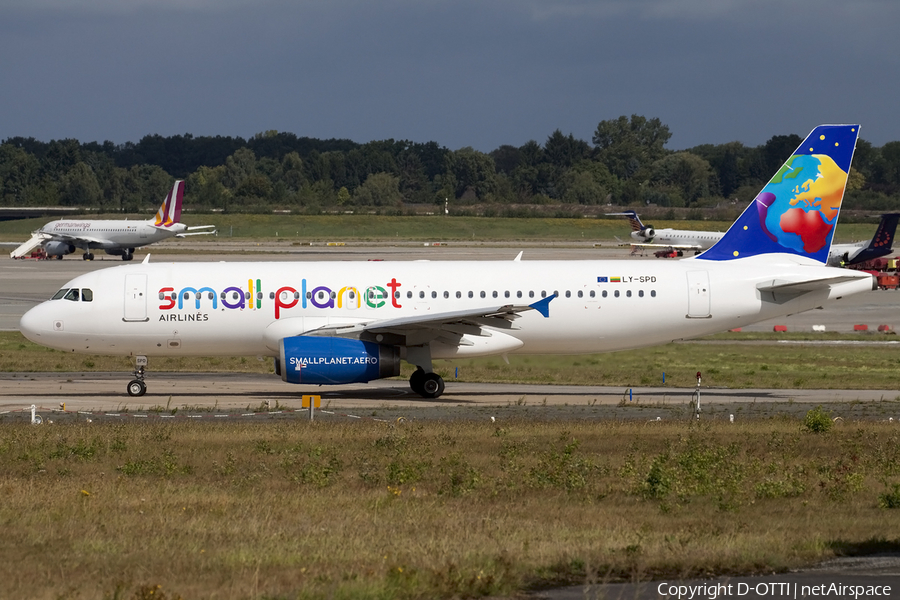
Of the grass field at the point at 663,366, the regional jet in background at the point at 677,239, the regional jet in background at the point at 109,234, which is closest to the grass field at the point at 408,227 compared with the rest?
the regional jet in background at the point at 677,239

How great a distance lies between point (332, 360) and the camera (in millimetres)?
28844

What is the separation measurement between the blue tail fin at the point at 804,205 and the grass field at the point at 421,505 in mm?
9406

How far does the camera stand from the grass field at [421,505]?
Result: 11141mm

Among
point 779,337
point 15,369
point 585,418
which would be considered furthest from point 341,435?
point 779,337

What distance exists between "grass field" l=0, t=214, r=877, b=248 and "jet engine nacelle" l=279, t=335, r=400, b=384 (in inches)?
3770

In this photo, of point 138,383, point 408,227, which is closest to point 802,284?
point 138,383

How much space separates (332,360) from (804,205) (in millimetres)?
14411

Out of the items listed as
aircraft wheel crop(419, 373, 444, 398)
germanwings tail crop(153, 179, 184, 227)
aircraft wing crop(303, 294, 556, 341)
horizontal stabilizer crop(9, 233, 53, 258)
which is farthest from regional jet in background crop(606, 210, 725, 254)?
aircraft wing crop(303, 294, 556, 341)

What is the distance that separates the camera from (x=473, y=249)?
10456 cm

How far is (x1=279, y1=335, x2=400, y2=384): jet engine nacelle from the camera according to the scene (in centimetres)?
2872

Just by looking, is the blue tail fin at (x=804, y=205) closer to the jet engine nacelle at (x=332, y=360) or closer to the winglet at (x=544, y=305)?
the winglet at (x=544, y=305)

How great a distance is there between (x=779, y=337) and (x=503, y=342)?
73.3ft

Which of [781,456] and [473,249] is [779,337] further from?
[473,249]

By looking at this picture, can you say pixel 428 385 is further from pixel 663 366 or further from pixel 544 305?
pixel 663 366
